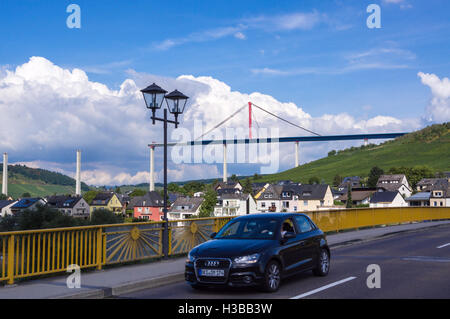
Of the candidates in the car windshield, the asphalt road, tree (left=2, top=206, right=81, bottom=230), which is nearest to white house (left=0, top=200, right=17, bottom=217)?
tree (left=2, top=206, right=81, bottom=230)

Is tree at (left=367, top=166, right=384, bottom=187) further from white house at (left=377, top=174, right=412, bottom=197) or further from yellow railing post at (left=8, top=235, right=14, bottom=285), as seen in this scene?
yellow railing post at (left=8, top=235, right=14, bottom=285)

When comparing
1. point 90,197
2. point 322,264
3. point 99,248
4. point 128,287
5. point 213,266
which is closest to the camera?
point 213,266

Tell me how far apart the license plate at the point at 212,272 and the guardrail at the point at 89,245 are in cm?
355

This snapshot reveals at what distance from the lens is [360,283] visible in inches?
410

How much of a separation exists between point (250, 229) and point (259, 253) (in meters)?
1.25

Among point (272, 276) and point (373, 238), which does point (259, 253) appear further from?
point (373, 238)

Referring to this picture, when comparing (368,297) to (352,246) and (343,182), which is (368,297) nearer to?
(352,246)

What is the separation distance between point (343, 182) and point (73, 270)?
470 feet

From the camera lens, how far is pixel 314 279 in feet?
36.7

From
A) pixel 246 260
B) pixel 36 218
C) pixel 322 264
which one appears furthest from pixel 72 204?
pixel 246 260

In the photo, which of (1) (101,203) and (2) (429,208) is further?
(1) (101,203)
